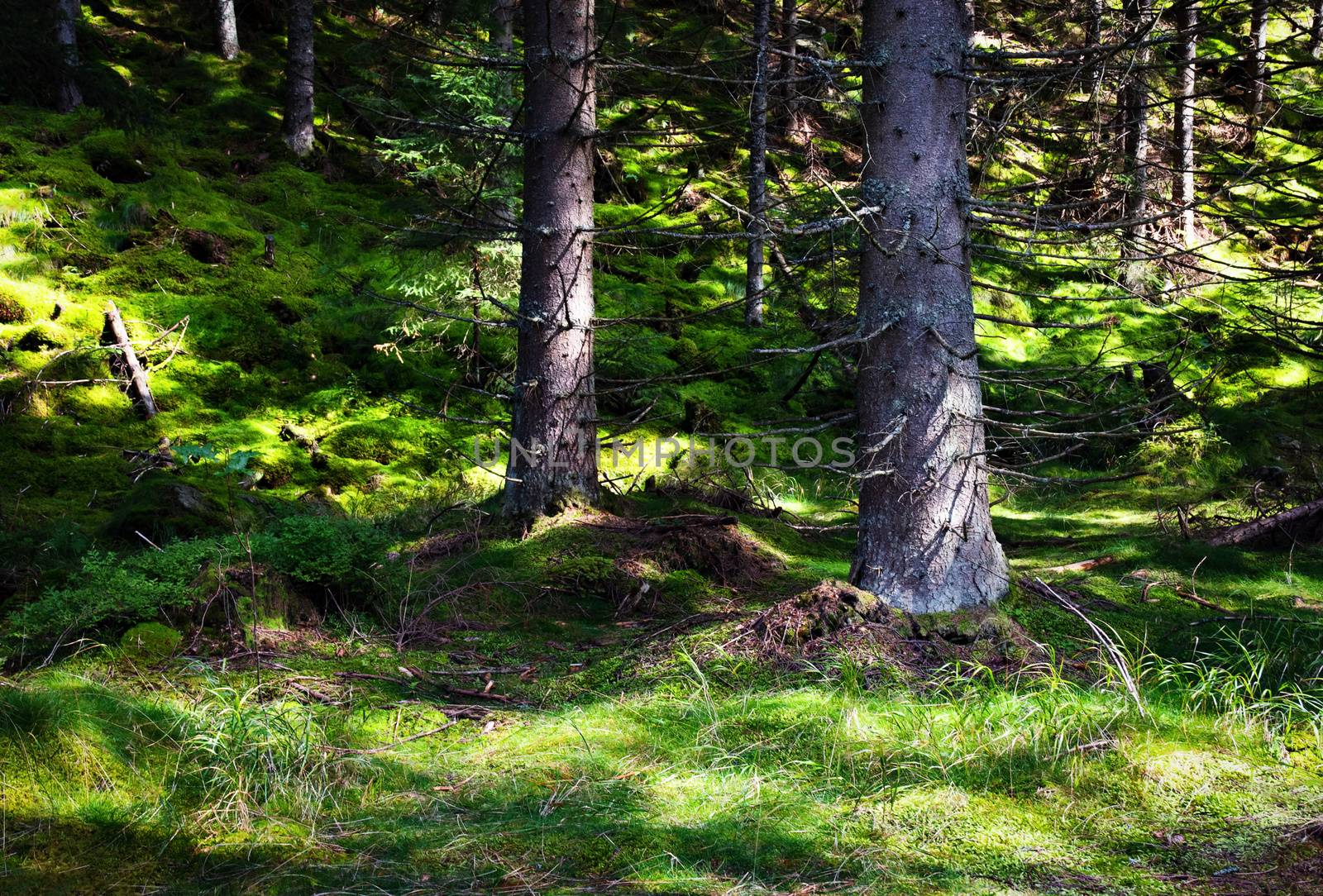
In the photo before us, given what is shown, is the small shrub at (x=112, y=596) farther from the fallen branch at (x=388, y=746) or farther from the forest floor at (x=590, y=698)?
the fallen branch at (x=388, y=746)

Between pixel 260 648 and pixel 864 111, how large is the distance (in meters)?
4.14

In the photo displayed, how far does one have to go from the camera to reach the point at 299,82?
14.4 metres

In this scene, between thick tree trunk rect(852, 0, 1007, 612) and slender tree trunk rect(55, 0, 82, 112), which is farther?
slender tree trunk rect(55, 0, 82, 112)

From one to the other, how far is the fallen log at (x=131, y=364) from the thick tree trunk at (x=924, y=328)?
784 centimetres

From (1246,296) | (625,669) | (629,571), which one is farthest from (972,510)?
(1246,296)

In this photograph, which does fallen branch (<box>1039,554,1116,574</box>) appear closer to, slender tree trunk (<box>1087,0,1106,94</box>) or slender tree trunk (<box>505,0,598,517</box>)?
slender tree trunk (<box>1087,0,1106,94</box>)

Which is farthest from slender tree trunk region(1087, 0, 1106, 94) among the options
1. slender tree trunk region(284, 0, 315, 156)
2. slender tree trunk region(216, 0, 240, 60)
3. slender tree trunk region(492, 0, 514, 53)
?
slender tree trunk region(216, 0, 240, 60)

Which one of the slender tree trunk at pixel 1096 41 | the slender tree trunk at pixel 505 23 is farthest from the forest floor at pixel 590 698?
the slender tree trunk at pixel 505 23

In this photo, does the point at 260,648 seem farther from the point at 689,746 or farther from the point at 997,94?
the point at 997,94

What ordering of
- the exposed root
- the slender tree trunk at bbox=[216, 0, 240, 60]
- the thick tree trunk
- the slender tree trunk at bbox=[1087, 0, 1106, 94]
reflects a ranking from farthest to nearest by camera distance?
the slender tree trunk at bbox=[216, 0, 240, 60]
the thick tree trunk
the exposed root
the slender tree trunk at bbox=[1087, 0, 1106, 94]

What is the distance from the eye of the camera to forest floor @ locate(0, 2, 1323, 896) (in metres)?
2.90

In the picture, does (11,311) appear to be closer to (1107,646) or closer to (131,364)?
(131,364)

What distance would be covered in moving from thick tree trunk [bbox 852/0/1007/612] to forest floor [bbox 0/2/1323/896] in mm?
342

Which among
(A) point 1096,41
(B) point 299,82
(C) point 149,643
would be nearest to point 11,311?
(B) point 299,82
